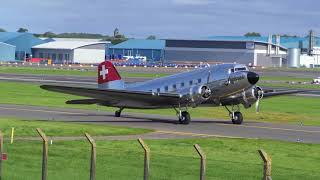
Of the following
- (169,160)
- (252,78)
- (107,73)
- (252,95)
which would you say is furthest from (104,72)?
(169,160)

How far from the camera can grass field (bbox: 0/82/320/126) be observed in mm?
48344

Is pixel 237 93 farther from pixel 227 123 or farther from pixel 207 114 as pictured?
pixel 207 114

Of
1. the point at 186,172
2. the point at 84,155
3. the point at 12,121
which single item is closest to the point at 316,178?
the point at 186,172

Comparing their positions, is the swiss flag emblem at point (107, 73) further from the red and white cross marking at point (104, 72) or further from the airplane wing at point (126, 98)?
the airplane wing at point (126, 98)

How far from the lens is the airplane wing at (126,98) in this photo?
133ft

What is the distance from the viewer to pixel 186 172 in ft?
67.3

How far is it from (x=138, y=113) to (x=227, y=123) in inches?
330

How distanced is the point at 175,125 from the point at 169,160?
58.6 ft

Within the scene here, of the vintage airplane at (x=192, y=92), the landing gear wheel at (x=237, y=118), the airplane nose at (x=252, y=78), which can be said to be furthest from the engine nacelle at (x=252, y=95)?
the landing gear wheel at (x=237, y=118)

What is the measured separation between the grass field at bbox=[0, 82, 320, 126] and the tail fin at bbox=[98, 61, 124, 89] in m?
5.47

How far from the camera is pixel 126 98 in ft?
139

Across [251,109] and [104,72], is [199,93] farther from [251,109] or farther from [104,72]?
[251,109]

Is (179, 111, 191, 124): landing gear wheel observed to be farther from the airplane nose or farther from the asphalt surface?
the asphalt surface

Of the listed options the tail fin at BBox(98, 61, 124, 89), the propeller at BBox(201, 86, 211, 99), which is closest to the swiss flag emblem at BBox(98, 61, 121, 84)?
the tail fin at BBox(98, 61, 124, 89)
